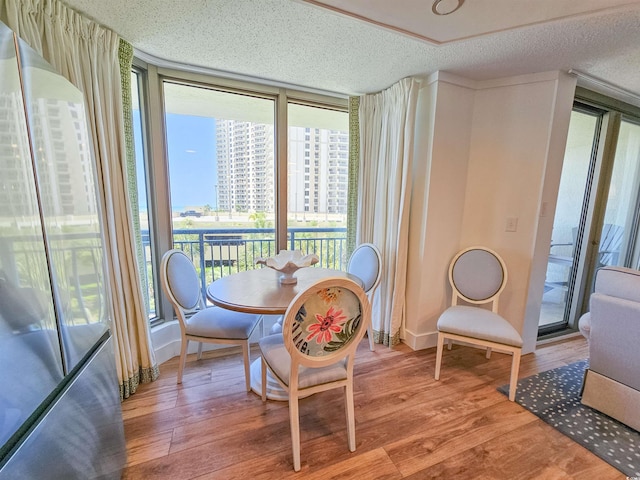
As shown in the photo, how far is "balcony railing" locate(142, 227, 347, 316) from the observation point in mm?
2822

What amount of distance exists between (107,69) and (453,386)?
10.3 feet

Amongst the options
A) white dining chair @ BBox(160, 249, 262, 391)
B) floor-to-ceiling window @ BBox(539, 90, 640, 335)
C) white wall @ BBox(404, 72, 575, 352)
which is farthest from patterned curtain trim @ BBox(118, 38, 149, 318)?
floor-to-ceiling window @ BBox(539, 90, 640, 335)

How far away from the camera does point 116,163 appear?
1.72 meters

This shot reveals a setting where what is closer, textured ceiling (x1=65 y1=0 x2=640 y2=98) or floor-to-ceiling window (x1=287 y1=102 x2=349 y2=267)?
textured ceiling (x1=65 y1=0 x2=640 y2=98)

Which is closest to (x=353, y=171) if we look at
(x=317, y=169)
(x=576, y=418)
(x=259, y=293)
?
(x=317, y=169)

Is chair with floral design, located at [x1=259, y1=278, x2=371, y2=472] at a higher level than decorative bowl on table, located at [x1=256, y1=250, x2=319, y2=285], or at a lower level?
lower

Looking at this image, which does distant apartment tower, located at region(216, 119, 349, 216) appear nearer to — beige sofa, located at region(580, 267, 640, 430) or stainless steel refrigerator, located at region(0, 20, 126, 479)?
stainless steel refrigerator, located at region(0, 20, 126, 479)

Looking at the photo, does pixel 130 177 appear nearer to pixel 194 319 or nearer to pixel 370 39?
pixel 194 319

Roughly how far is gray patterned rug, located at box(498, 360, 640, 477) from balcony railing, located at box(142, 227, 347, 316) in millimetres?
1898

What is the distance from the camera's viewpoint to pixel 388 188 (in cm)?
253

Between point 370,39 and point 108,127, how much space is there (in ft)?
5.68

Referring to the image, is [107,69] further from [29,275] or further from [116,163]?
[29,275]

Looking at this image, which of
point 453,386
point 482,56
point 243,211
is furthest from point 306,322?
point 482,56

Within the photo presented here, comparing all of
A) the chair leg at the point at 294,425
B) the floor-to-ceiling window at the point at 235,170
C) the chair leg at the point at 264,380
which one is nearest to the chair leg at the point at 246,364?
the chair leg at the point at 264,380
